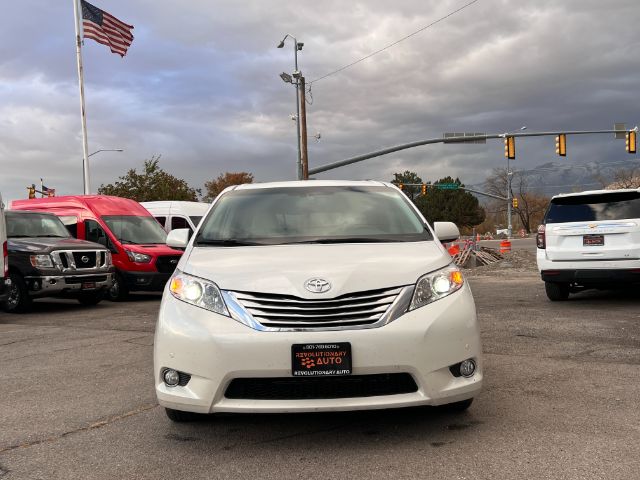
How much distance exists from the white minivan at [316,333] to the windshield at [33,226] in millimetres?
9412

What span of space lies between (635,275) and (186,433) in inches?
292

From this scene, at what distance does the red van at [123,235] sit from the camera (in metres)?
13.1

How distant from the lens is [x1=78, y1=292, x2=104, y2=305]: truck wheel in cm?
1258

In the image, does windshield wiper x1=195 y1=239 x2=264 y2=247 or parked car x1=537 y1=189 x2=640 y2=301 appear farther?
parked car x1=537 y1=189 x2=640 y2=301

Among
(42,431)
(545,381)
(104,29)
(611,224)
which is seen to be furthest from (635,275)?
(104,29)

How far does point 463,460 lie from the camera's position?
3.53 metres

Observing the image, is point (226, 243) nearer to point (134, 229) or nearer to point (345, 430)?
point (345, 430)

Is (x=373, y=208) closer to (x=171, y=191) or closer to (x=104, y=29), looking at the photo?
(x=104, y=29)

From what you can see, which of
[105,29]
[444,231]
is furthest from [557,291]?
[105,29]

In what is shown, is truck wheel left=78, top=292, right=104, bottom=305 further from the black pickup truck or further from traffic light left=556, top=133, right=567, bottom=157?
traffic light left=556, top=133, right=567, bottom=157

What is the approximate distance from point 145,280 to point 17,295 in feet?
8.33

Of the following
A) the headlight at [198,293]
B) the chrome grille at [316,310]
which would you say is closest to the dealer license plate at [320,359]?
the chrome grille at [316,310]

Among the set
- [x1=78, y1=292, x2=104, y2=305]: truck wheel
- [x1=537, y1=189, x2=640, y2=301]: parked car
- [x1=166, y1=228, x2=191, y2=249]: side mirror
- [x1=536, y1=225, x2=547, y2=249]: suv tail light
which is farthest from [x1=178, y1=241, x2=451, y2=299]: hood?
[x1=78, y1=292, x2=104, y2=305]: truck wheel

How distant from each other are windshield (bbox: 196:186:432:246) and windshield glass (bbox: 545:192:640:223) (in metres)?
5.39
